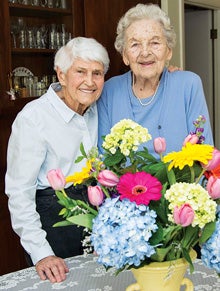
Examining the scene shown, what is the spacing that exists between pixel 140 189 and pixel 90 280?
1.83ft

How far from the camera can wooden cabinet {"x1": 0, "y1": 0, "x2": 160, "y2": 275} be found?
8.23 feet

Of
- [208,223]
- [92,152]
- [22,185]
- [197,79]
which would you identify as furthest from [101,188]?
[197,79]

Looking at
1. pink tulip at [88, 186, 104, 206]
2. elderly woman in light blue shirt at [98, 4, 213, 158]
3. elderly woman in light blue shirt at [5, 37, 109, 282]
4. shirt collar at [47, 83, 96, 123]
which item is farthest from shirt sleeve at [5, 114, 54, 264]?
pink tulip at [88, 186, 104, 206]

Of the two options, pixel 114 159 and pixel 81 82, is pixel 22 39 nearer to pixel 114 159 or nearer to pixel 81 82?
pixel 81 82

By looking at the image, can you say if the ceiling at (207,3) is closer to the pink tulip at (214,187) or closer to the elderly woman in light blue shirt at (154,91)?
the elderly woman in light blue shirt at (154,91)

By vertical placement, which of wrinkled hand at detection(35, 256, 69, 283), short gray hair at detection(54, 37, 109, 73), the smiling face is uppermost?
short gray hair at detection(54, 37, 109, 73)

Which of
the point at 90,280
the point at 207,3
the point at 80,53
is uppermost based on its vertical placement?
the point at 207,3

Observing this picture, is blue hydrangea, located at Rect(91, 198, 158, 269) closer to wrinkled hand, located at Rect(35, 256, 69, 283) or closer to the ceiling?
wrinkled hand, located at Rect(35, 256, 69, 283)

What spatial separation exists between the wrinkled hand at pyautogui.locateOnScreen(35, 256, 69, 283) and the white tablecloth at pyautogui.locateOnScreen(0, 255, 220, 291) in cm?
2

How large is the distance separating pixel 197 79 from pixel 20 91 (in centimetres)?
128

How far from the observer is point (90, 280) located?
4.22 feet

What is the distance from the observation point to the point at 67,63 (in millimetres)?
1593

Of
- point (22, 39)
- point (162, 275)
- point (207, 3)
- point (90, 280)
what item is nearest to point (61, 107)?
point (90, 280)

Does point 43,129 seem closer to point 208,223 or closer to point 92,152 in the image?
point 92,152
